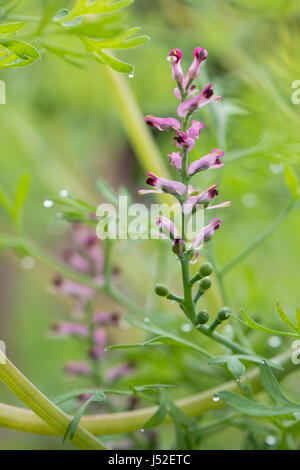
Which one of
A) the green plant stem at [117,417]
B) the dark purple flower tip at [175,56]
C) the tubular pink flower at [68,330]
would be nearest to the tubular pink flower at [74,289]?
the tubular pink flower at [68,330]

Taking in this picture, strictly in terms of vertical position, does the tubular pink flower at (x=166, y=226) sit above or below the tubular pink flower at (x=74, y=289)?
below

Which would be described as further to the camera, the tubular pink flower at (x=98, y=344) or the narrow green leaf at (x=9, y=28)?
the tubular pink flower at (x=98, y=344)

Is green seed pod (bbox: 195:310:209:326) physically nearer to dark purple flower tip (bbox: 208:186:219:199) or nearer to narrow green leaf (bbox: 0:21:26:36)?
dark purple flower tip (bbox: 208:186:219:199)

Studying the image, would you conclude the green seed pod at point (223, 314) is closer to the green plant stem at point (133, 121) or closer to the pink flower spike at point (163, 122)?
the pink flower spike at point (163, 122)

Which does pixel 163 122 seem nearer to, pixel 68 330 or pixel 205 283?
pixel 205 283

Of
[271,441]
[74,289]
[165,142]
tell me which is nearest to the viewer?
[271,441]

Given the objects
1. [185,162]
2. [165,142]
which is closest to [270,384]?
[185,162]
